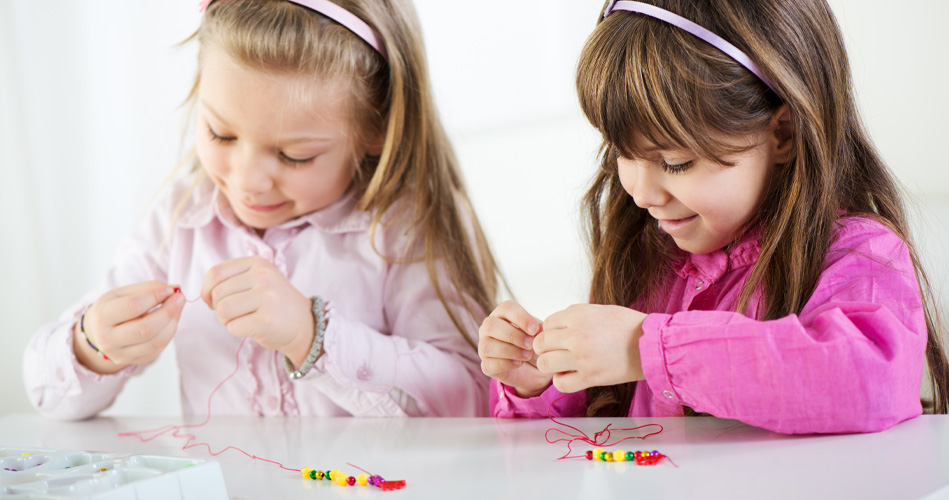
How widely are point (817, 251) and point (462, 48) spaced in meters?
1.34

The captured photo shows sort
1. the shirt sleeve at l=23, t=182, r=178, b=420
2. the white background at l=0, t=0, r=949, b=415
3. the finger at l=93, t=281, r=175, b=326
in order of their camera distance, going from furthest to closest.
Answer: the white background at l=0, t=0, r=949, b=415 → the shirt sleeve at l=23, t=182, r=178, b=420 → the finger at l=93, t=281, r=175, b=326

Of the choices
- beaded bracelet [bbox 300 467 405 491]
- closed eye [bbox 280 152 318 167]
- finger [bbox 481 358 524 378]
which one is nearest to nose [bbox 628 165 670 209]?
finger [bbox 481 358 524 378]

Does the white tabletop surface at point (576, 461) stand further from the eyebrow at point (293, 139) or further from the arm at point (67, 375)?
the eyebrow at point (293, 139)

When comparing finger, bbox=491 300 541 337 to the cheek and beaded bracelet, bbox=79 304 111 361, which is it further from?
beaded bracelet, bbox=79 304 111 361

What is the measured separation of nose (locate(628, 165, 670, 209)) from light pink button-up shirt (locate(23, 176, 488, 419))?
40cm

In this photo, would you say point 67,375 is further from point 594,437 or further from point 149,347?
point 594,437

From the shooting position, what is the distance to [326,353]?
1060mm

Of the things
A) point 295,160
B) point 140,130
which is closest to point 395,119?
point 295,160

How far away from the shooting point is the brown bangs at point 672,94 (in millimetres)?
779

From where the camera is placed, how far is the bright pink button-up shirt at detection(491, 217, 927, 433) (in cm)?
67

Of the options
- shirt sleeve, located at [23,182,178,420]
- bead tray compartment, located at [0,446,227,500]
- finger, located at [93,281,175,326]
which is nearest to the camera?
bead tray compartment, located at [0,446,227,500]

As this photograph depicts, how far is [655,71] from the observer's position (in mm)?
786

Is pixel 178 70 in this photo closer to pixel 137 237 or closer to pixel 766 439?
pixel 137 237

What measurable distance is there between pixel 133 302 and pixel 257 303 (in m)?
0.16
